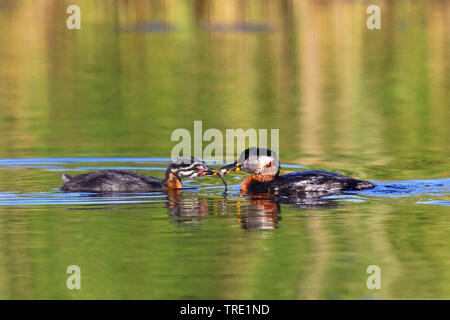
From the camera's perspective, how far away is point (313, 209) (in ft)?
33.3

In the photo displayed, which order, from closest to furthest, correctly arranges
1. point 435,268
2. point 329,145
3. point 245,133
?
point 435,268 < point 329,145 < point 245,133

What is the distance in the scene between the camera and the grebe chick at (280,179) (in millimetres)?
10938

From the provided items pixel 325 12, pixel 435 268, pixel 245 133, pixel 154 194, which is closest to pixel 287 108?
pixel 245 133

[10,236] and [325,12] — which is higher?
[325,12]

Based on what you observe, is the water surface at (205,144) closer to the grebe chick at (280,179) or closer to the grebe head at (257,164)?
the grebe chick at (280,179)

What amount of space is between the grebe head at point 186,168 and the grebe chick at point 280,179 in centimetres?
33

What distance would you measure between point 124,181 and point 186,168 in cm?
83

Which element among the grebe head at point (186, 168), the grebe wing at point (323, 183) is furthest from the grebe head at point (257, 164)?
the grebe wing at point (323, 183)

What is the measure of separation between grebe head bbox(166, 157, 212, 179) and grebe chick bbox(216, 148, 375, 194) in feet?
1.08

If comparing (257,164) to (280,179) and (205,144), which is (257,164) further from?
(205,144)

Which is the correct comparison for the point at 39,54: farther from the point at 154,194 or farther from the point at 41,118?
the point at 154,194

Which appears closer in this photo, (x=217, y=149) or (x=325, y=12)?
(x=217, y=149)
